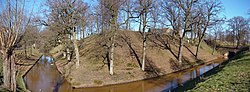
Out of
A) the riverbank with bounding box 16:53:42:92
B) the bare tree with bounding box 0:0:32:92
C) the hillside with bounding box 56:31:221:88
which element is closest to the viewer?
the bare tree with bounding box 0:0:32:92

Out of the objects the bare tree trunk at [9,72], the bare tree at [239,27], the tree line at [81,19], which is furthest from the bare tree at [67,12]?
the bare tree at [239,27]

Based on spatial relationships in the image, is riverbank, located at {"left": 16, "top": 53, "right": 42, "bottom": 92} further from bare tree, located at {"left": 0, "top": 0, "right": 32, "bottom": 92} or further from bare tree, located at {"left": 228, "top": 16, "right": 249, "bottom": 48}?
bare tree, located at {"left": 228, "top": 16, "right": 249, "bottom": 48}

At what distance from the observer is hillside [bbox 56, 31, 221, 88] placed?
19564 millimetres

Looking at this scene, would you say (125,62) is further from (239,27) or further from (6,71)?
(239,27)

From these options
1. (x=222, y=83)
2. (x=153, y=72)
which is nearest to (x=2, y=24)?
(x=222, y=83)

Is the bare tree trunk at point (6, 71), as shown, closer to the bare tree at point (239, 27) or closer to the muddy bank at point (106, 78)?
the muddy bank at point (106, 78)

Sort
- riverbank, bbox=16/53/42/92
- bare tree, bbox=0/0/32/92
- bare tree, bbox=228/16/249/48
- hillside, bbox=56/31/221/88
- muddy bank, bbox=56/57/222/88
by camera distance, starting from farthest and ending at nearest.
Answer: bare tree, bbox=228/16/249/48 → hillside, bbox=56/31/221/88 → muddy bank, bbox=56/57/222/88 → riverbank, bbox=16/53/42/92 → bare tree, bbox=0/0/32/92

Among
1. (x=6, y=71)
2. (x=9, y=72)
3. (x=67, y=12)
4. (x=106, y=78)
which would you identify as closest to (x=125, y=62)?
(x=106, y=78)

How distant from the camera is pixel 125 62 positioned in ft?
78.6

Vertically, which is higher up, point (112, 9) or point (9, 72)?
point (112, 9)

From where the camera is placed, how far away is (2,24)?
30.0ft

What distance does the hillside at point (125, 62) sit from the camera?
19.6 m

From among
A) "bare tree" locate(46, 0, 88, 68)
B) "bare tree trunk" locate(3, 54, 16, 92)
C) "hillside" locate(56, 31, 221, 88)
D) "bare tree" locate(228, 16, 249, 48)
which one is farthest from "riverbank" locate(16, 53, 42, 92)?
"bare tree" locate(228, 16, 249, 48)

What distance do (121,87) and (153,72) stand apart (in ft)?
20.2
